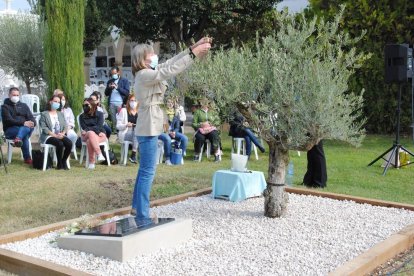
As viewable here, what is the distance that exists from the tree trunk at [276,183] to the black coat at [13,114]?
19.9 ft

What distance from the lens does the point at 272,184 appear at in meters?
6.05

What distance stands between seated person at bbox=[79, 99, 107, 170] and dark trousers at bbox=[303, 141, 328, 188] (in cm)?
406

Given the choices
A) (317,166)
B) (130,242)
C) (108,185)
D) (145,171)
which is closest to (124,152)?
(108,185)

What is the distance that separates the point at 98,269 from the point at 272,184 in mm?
2336

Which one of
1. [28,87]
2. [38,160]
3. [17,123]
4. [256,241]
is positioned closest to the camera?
[256,241]

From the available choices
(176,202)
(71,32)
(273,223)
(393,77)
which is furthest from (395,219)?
(71,32)

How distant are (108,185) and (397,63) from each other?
600 cm

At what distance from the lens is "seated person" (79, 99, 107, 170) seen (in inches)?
403

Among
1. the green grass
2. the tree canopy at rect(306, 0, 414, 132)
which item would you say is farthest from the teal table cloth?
the tree canopy at rect(306, 0, 414, 132)

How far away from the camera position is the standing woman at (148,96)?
505cm

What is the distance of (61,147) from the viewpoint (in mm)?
9922

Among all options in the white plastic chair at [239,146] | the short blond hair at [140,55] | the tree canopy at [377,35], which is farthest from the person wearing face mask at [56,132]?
the tree canopy at [377,35]

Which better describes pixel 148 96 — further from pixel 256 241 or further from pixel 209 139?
pixel 209 139

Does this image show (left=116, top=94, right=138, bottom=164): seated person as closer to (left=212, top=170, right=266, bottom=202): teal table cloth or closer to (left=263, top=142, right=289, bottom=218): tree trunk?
(left=212, top=170, right=266, bottom=202): teal table cloth
